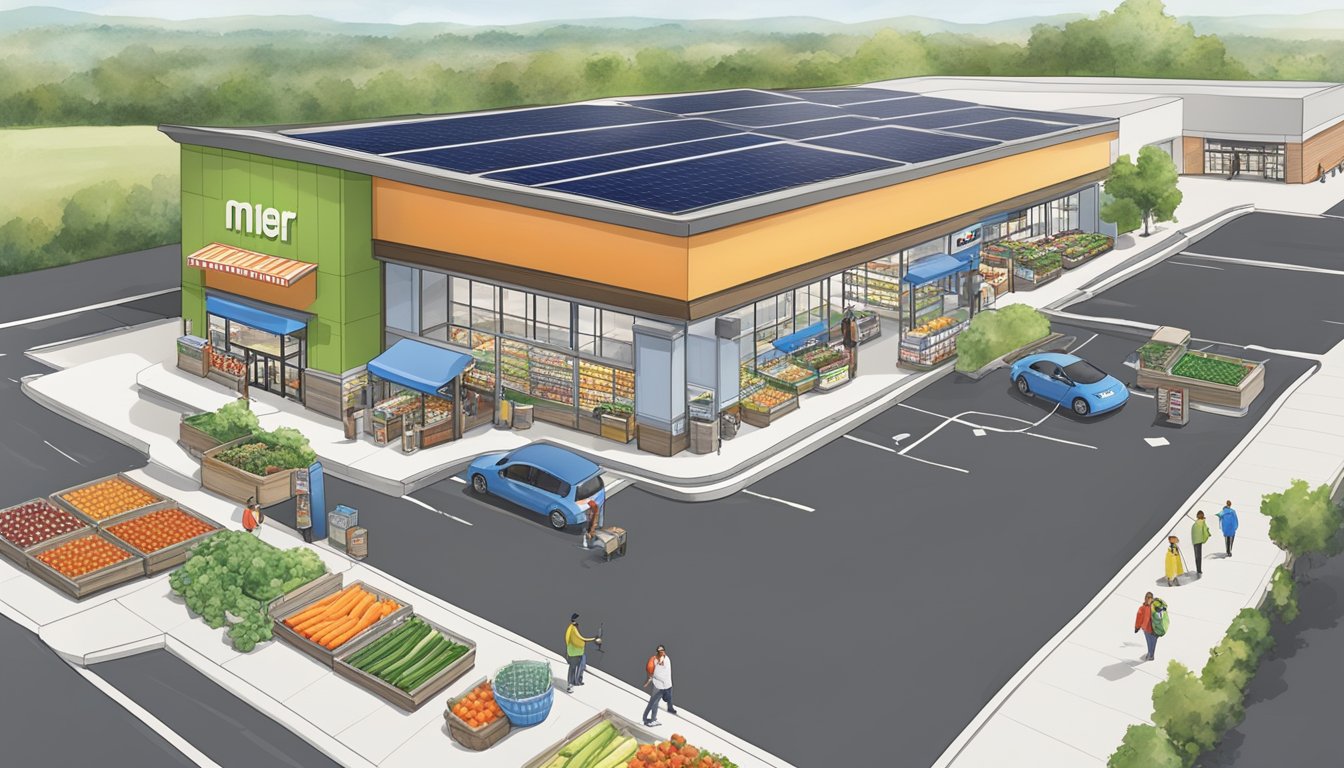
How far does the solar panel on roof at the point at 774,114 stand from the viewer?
5162 centimetres

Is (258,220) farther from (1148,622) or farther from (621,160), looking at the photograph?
(1148,622)

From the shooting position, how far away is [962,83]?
89125mm

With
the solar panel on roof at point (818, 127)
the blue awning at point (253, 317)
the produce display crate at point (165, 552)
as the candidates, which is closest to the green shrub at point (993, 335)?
the solar panel on roof at point (818, 127)

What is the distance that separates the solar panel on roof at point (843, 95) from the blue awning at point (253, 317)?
32.2m

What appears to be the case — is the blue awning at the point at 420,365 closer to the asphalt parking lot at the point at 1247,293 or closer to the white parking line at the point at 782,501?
the white parking line at the point at 782,501

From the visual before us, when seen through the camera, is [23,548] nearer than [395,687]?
No

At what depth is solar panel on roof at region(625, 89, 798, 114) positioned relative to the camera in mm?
56469

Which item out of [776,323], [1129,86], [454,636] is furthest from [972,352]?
[1129,86]

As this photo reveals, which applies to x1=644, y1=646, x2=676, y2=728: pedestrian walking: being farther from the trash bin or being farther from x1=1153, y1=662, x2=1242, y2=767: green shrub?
the trash bin

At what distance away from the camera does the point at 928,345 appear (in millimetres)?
40219

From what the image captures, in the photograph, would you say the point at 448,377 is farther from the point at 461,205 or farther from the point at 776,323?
the point at 776,323

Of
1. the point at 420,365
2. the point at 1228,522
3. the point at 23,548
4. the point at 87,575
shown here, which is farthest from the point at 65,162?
the point at 1228,522

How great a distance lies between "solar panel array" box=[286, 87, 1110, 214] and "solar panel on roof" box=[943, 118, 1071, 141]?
44 millimetres

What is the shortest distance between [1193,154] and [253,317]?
64.8m
